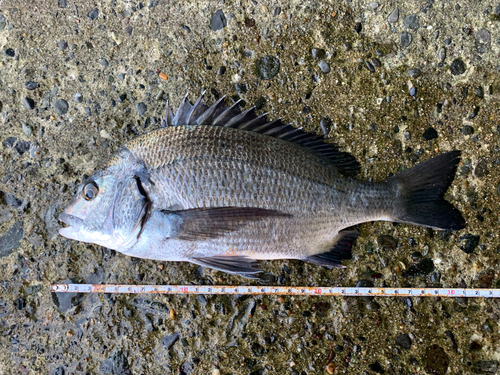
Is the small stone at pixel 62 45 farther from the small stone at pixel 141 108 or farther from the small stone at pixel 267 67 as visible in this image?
the small stone at pixel 267 67

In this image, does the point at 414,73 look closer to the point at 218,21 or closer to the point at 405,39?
the point at 405,39

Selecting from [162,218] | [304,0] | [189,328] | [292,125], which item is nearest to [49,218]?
[162,218]

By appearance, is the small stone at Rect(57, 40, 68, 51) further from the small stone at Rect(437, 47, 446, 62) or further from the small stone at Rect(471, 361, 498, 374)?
the small stone at Rect(471, 361, 498, 374)

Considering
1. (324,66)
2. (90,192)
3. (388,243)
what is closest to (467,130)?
(388,243)

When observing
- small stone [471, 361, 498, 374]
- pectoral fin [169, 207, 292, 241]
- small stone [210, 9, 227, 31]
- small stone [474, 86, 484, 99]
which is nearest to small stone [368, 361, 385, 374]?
small stone [471, 361, 498, 374]

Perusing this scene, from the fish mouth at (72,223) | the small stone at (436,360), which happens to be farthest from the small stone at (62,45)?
the small stone at (436,360)

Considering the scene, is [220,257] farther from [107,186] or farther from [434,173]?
[434,173]
